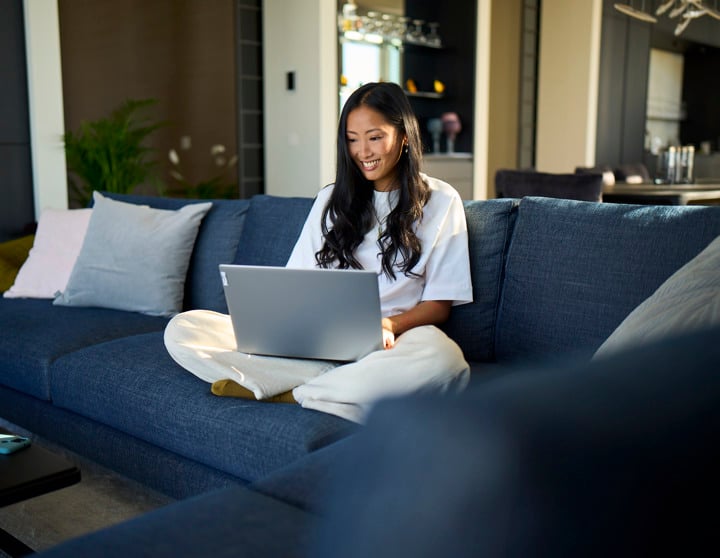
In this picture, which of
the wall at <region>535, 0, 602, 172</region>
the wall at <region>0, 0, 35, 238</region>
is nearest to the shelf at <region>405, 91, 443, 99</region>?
the wall at <region>535, 0, 602, 172</region>

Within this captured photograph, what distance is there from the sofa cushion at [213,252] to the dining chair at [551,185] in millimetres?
1415

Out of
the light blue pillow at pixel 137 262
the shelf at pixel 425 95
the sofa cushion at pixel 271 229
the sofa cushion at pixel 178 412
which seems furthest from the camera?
the shelf at pixel 425 95

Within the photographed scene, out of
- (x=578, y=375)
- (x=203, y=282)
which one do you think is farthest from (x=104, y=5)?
(x=578, y=375)

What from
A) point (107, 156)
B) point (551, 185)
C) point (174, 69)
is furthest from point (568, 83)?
point (107, 156)

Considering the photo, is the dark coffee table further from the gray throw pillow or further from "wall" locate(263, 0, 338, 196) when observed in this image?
"wall" locate(263, 0, 338, 196)

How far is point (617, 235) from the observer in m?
1.90

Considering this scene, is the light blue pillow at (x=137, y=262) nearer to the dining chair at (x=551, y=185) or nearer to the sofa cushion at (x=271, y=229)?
the sofa cushion at (x=271, y=229)

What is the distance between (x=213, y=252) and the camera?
110 inches

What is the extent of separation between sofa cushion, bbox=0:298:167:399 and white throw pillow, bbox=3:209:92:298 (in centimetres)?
24

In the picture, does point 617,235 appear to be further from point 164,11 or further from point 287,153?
point 164,11

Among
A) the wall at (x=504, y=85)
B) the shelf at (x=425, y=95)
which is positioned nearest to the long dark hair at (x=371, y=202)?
the shelf at (x=425, y=95)

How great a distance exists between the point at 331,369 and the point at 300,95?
434cm

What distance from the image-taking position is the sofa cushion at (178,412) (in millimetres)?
1609

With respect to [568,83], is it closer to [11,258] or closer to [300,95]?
[300,95]
